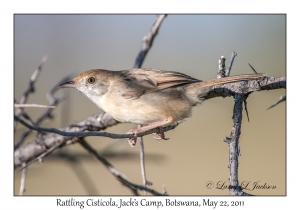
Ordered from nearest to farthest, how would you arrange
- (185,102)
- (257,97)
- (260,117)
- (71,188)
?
(185,102)
(257,97)
(71,188)
(260,117)

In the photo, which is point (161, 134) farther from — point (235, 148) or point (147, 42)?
point (235, 148)

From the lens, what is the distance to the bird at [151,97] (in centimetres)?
417

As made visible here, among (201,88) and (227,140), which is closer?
(227,140)

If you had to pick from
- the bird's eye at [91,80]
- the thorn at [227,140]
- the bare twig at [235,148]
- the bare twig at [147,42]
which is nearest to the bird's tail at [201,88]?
the bare twig at [235,148]

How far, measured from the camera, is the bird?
13.7 ft

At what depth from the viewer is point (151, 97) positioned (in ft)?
14.0

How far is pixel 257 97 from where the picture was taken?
477cm

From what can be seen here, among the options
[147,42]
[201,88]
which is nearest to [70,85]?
[147,42]

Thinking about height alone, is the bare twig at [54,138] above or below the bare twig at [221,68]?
below

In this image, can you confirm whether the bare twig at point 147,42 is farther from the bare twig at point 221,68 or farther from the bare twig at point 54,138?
the bare twig at point 221,68

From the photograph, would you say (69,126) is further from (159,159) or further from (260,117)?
(260,117)

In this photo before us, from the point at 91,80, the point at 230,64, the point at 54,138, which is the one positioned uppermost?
the point at 230,64

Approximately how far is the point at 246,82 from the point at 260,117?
2.55 meters
